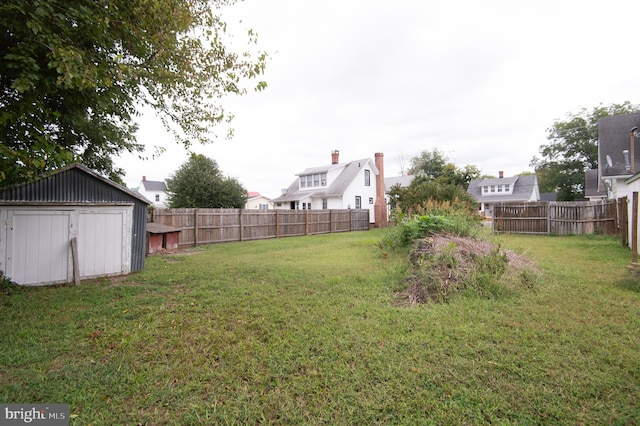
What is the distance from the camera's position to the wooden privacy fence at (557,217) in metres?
13.1

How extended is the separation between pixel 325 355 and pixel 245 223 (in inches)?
503

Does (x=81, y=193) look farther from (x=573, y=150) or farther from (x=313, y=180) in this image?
(x=573, y=150)

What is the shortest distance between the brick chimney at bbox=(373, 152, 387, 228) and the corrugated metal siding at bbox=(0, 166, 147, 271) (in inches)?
771

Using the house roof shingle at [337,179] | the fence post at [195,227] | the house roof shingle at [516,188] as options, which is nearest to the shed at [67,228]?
the fence post at [195,227]

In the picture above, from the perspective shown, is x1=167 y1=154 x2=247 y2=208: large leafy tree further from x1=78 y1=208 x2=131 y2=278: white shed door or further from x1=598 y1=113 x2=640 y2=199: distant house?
x1=598 y1=113 x2=640 y2=199: distant house

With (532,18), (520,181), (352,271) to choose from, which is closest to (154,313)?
(352,271)

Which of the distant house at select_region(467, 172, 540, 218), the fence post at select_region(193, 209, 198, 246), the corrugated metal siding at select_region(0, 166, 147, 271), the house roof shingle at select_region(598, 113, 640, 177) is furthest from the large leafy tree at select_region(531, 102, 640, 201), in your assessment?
the corrugated metal siding at select_region(0, 166, 147, 271)

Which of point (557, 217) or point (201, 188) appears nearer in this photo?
point (557, 217)

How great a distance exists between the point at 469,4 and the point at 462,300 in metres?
7.38

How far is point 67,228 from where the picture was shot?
21.6ft

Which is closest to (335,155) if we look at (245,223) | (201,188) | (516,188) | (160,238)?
(201,188)

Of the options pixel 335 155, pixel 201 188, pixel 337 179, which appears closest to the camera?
pixel 201 188

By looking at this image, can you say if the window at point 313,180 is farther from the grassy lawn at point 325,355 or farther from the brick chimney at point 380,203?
the grassy lawn at point 325,355

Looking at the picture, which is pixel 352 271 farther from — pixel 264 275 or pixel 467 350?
pixel 467 350
